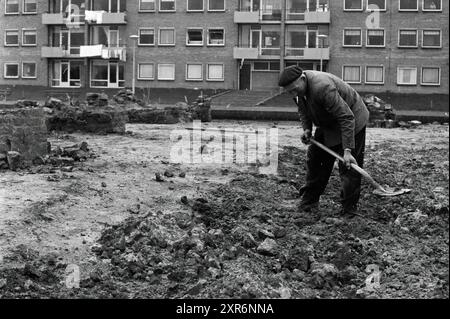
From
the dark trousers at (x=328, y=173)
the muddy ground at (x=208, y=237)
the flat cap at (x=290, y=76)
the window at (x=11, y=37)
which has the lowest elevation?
the muddy ground at (x=208, y=237)

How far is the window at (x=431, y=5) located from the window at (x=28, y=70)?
29.0 metres

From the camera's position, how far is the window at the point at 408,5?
150 ft

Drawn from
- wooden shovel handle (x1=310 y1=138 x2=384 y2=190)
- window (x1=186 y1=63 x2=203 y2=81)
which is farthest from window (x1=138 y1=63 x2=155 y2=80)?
wooden shovel handle (x1=310 y1=138 x2=384 y2=190)

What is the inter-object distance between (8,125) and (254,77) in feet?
126

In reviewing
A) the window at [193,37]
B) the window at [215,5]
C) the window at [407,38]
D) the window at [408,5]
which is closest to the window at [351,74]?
the window at [407,38]

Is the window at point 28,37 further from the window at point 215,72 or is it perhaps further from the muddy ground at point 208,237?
the muddy ground at point 208,237

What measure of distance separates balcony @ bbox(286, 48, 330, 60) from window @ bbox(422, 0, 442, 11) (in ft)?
23.4

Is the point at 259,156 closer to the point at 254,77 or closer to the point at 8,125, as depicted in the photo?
the point at 8,125

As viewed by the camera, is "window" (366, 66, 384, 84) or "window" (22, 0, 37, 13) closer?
"window" (366, 66, 384, 84)

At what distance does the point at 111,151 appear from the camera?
41.7 feet

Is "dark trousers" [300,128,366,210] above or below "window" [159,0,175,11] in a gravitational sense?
below

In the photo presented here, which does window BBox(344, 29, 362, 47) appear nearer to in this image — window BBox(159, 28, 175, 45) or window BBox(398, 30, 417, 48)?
window BBox(398, 30, 417, 48)

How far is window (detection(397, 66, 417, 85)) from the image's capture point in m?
45.5
